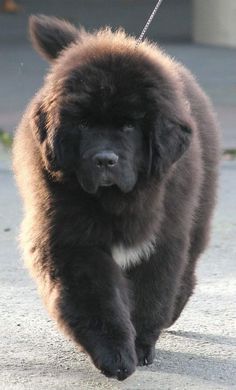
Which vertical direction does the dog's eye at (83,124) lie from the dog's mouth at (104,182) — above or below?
above

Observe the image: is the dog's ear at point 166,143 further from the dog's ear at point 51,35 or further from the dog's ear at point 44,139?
the dog's ear at point 51,35

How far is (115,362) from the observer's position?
4133 millimetres

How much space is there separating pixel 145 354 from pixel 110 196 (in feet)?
2.79

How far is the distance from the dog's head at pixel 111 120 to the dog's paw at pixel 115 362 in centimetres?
65

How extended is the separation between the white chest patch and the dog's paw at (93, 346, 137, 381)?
415 millimetres

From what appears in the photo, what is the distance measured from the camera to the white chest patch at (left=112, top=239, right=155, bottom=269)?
439cm

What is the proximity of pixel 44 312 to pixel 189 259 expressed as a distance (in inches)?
38.0

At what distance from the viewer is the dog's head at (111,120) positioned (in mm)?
4133

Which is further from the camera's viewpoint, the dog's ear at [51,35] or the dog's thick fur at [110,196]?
the dog's ear at [51,35]

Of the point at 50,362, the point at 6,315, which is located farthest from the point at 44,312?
the point at 50,362

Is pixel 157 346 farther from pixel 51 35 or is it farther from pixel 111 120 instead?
pixel 51 35

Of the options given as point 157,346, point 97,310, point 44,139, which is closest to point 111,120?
point 44,139

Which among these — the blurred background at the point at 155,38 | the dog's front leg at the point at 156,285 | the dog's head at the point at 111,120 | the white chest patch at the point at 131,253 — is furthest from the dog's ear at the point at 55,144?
the blurred background at the point at 155,38

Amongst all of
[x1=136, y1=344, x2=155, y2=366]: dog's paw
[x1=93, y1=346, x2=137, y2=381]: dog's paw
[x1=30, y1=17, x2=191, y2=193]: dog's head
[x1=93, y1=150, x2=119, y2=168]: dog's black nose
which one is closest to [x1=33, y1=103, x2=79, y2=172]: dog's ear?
[x1=30, y1=17, x2=191, y2=193]: dog's head
